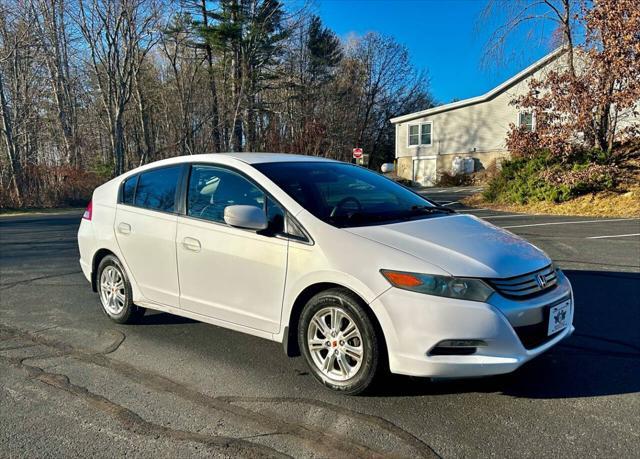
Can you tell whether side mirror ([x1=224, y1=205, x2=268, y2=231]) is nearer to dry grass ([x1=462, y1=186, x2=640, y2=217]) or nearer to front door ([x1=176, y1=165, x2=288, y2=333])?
front door ([x1=176, y1=165, x2=288, y2=333])

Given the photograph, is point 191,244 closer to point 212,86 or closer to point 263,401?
point 263,401

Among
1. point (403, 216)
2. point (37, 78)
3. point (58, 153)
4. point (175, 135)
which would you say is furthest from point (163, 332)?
point (175, 135)

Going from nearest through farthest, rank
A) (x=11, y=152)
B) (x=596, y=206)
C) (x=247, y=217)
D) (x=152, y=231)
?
1. (x=247, y=217)
2. (x=152, y=231)
3. (x=596, y=206)
4. (x=11, y=152)

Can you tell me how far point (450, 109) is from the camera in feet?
105

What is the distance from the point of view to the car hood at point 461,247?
2963 mm

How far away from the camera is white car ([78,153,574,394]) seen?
289cm

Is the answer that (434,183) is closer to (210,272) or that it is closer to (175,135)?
(175,135)

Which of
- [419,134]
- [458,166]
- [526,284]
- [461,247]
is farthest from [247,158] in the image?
[419,134]

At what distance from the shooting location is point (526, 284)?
305cm

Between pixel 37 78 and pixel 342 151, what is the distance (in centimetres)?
2123

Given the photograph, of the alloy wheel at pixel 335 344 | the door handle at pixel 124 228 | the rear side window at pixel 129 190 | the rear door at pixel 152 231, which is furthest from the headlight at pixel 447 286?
the rear side window at pixel 129 190

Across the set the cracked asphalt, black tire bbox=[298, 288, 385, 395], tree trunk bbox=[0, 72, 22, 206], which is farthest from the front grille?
tree trunk bbox=[0, 72, 22, 206]

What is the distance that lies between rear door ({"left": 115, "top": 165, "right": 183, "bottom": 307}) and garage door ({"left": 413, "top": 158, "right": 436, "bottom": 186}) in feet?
97.7

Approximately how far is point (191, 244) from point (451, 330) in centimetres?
218
